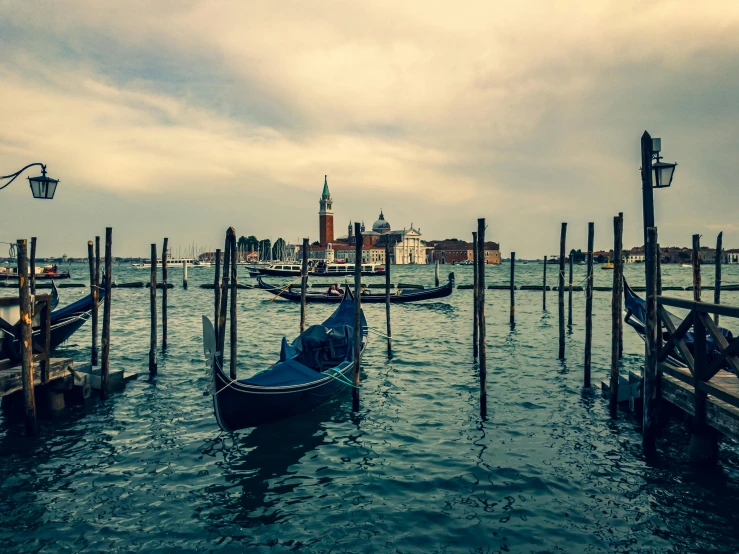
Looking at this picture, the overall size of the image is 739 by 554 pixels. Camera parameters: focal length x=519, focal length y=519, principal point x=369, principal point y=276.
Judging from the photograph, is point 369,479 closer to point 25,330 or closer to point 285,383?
point 285,383

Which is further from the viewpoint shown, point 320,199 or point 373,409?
point 320,199

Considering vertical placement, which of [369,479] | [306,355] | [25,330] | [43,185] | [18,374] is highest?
[43,185]

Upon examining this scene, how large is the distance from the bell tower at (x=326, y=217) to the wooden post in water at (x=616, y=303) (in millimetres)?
109488

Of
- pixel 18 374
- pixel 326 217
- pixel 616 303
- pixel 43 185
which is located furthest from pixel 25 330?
pixel 326 217

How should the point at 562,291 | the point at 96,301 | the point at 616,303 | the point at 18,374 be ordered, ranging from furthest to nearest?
the point at 562,291, the point at 96,301, the point at 616,303, the point at 18,374

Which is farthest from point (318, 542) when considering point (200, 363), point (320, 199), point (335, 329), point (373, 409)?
point (320, 199)

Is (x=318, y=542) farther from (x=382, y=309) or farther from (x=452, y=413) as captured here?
(x=382, y=309)

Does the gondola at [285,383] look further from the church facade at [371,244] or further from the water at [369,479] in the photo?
the church facade at [371,244]

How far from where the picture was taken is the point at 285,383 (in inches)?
282

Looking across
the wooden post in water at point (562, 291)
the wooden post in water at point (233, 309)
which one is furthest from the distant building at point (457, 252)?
the wooden post in water at point (233, 309)

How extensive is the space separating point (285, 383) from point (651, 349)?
4.55 m

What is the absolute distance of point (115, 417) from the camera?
25.3 ft

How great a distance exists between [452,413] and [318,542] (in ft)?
13.0

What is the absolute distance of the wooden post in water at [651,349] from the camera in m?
5.66
